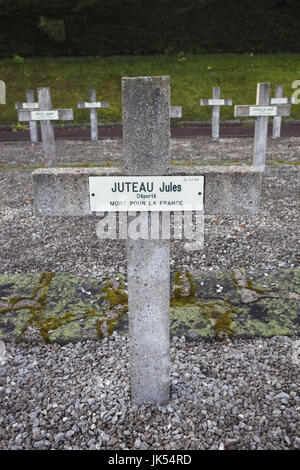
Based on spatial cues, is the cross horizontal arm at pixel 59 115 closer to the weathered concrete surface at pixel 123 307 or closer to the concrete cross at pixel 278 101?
the weathered concrete surface at pixel 123 307

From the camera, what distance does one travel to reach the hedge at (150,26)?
2212 cm

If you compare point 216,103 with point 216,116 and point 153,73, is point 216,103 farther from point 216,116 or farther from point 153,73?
point 153,73

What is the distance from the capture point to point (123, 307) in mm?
3609

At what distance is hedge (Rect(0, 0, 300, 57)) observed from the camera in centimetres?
2212

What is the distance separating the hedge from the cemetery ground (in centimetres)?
1922

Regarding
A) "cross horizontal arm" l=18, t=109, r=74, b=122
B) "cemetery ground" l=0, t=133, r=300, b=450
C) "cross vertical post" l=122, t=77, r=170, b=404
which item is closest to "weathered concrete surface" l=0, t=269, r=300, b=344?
"cemetery ground" l=0, t=133, r=300, b=450

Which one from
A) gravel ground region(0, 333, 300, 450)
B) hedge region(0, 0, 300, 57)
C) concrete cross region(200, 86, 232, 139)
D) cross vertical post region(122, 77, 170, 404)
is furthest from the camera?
hedge region(0, 0, 300, 57)

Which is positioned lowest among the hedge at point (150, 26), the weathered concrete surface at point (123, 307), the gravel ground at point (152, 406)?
the gravel ground at point (152, 406)

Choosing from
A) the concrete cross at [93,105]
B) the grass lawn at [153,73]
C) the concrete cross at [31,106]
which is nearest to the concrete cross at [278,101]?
the grass lawn at [153,73]

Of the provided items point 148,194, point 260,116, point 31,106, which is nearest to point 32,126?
point 31,106

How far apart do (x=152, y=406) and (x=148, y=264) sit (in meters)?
0.87

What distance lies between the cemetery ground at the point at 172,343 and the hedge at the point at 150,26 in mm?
19220

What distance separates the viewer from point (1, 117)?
650 inches

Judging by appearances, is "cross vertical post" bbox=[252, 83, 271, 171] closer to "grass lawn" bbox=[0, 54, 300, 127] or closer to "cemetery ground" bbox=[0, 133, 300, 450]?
"cemetery ground" bbox=[0, 133, 300, 450]
